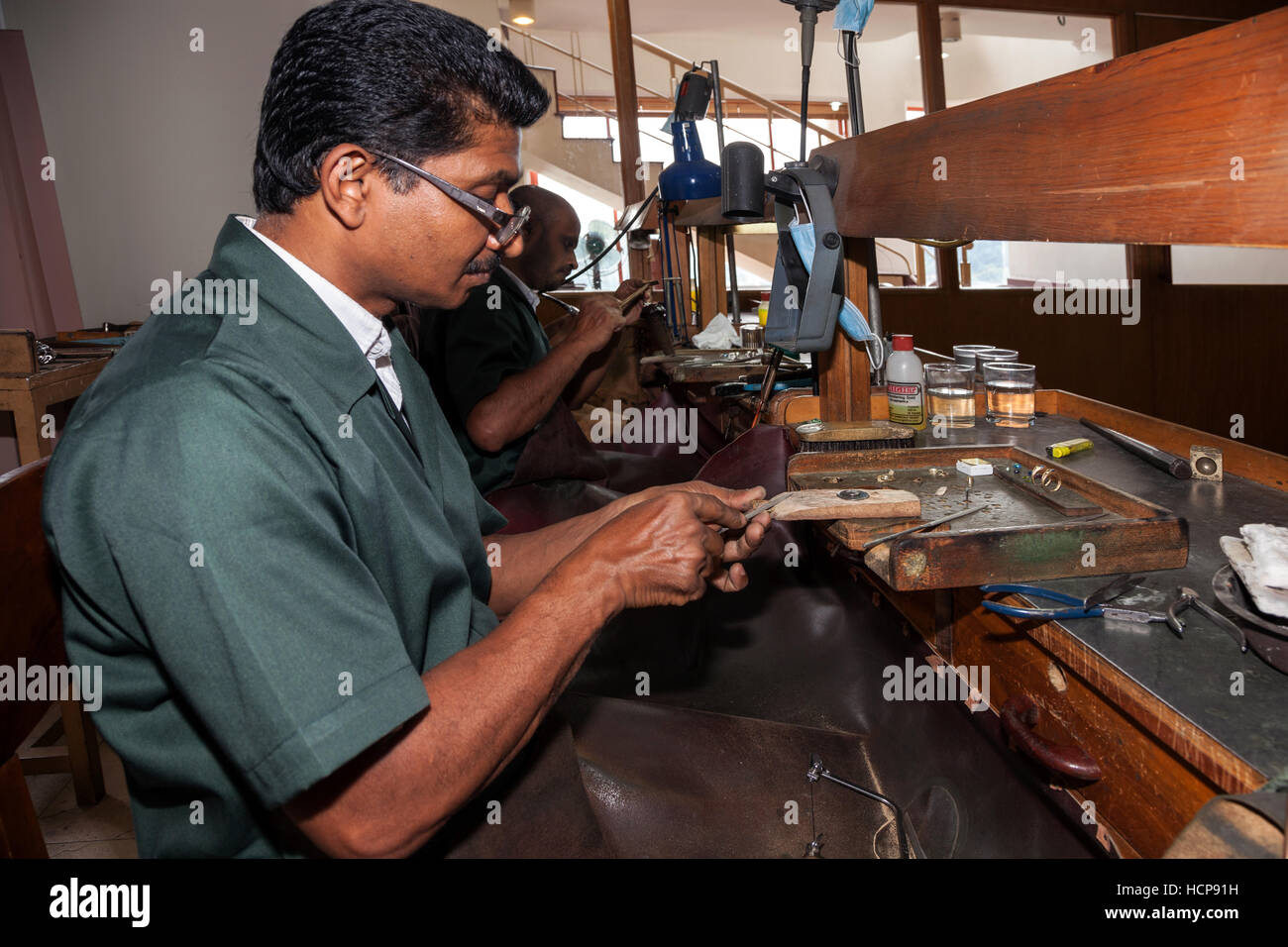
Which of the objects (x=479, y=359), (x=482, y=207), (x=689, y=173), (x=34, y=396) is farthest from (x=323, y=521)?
(x=34, y=396)

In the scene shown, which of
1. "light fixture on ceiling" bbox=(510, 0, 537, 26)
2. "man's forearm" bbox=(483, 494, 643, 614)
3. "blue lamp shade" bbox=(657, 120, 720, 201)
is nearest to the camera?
"man's forearm" bbox=(483, 494, 643, 614)

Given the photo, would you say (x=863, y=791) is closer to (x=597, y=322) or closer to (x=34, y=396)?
(x=597, y=322)

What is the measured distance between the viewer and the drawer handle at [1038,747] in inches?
39.7

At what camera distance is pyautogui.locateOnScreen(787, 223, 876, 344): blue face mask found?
1720 millimetres

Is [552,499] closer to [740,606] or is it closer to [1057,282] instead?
[740,606]

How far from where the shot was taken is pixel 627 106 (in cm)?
549

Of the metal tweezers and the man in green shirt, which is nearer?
the man in green shirt

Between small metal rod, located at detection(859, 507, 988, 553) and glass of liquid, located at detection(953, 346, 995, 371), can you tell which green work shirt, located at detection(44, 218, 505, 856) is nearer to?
small metal rod, located at detection(859, 507, 988, 553)

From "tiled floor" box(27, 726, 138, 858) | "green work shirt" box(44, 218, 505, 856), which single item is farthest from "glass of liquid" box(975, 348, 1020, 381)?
"tiled floor" box(27, 726, 138, 858)

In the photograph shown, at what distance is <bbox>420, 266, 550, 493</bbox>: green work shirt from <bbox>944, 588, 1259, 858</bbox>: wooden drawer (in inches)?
56.8

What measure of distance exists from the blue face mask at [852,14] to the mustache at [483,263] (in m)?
1.15

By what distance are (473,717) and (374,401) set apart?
411mm
